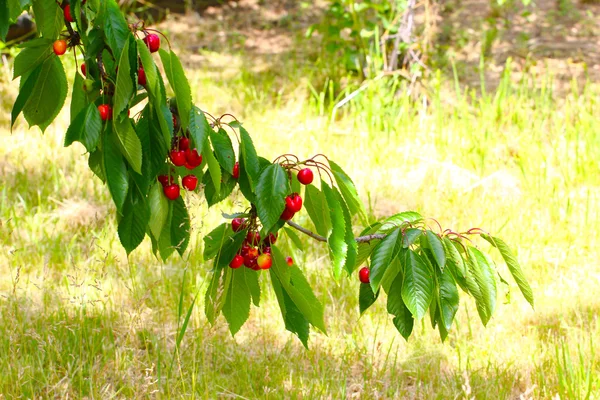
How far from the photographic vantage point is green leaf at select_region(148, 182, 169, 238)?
1526mm

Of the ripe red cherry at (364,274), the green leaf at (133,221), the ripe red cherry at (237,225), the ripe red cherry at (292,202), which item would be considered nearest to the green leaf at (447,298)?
the ripe red cherry at (364,274)

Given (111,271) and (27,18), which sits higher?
(27,18)

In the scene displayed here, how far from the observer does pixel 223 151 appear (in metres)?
1.52

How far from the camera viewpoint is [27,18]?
6.02m

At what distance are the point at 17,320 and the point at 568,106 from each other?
3.85 meters

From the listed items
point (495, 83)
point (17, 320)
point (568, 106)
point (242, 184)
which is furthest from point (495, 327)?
point (495, 83)

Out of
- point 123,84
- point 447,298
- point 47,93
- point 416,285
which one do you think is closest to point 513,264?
point 447,298

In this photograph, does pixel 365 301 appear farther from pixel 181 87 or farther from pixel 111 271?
pixel 111 271

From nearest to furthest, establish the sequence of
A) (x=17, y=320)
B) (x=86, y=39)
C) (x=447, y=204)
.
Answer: (x=86, y=39), (x=17, y=320), (x=447, y=204)

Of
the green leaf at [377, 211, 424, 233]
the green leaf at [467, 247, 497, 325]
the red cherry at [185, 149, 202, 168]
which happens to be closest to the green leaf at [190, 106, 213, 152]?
the red cherry at [185, 149, 202, 168]

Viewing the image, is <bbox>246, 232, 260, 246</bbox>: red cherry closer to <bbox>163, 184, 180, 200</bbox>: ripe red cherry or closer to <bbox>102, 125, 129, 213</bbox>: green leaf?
<bbox>163, 184, 180, 200</bbox>: ripe red cherry

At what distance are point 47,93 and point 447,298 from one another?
3.27ft

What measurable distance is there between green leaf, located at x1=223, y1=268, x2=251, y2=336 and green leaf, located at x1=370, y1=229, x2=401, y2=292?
33 cm

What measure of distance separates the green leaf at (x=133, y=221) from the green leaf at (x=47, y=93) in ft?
0.81
